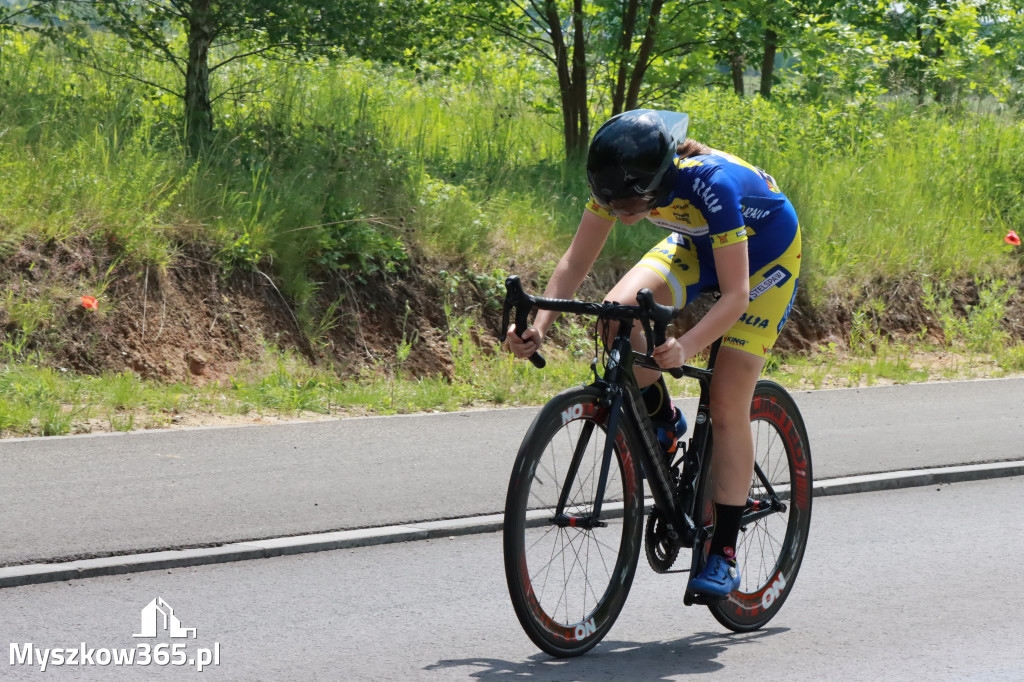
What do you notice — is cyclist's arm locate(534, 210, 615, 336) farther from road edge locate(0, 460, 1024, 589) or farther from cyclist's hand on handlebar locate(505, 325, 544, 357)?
road edge locate(0, 460, 1024, 589)

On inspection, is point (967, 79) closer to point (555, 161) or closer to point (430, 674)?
point (555, 161)

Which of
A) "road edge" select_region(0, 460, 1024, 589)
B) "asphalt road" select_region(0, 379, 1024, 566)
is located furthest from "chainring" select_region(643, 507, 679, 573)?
"asphalt road" select_region(0, 379, 1024, 566)

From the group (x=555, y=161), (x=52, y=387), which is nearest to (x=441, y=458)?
(x=52, y=387)

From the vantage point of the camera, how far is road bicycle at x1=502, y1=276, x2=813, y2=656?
13.2 ft

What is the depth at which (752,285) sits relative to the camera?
4.61m

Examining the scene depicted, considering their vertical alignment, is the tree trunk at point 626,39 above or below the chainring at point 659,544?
above

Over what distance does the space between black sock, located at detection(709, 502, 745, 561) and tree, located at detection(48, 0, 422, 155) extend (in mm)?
8001

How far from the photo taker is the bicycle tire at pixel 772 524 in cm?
489

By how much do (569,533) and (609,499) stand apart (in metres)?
0.20

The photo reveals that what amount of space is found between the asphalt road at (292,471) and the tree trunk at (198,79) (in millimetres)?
4368

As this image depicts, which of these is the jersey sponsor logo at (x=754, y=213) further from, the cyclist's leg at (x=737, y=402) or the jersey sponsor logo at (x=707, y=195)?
the jersey sponsor logo at (x=707, y=195)

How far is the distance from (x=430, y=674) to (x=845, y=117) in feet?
49.6

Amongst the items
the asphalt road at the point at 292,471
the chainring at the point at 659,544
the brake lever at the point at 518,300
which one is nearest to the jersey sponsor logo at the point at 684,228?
the brake lever at the point at 518,300

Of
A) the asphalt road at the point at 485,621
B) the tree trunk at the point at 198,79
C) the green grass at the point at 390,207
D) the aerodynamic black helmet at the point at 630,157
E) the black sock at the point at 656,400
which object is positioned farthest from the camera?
the tree trunk at the point at 198,79
